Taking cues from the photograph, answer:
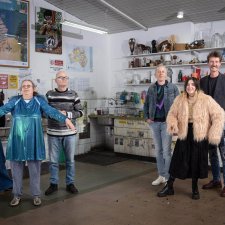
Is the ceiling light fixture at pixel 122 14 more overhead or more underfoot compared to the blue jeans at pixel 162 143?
more overhead

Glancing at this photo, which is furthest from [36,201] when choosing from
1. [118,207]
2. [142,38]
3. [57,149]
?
[142,38]

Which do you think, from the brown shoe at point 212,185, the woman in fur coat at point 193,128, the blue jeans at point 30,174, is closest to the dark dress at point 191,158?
the woman in fur coat at point 193,128

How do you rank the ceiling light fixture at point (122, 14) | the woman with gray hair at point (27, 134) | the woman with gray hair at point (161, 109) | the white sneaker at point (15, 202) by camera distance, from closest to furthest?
the woman with gray hair at point (27, 134), the white sneaker at point (15, 202), the woman with gray hair at point (161, 109), the ceiling light fixture at point (122, 14)

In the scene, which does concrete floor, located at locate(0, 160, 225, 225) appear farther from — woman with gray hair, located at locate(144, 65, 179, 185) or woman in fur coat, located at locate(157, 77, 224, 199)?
woman with gray hair, located at locate(144, 65, 179, 185)

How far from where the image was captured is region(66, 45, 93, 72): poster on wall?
6832mm

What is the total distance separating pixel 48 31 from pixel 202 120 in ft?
12.2

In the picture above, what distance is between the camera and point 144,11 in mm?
6188

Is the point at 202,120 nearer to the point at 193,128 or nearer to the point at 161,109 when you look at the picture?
the point at 193,128

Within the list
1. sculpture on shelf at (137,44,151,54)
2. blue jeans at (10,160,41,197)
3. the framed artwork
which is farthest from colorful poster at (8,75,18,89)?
sculpture on shelf at (137,44,151,54)

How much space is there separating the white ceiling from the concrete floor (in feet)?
9.67

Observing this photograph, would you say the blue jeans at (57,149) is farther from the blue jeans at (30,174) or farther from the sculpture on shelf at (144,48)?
the sculpture on shelf at (144,48)

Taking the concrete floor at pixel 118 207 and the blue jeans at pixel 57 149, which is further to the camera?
the blue jeans at pixel 57 149

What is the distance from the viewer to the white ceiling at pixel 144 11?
5730 millimetres

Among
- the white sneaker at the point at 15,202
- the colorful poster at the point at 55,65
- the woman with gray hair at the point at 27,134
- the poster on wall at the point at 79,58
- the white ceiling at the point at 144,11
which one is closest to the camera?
the woman with gray hair at the point at 27,134
